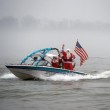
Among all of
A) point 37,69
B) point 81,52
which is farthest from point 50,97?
point 81,52

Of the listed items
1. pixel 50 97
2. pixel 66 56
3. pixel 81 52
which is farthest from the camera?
pixel 81 52

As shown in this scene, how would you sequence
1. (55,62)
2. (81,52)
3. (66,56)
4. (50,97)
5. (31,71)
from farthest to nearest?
(81,52)
(66,56)
(55,62)
(31,71)
(50,97)

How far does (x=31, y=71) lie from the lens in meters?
27.8

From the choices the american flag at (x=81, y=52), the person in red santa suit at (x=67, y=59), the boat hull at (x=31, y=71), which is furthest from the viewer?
the american flag at (x=81, y=52)

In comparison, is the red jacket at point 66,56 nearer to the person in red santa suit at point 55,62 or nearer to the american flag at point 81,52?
the person in red santa suit at point 55,62

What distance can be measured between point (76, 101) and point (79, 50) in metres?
12.8

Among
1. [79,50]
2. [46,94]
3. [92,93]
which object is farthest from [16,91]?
[79,50]

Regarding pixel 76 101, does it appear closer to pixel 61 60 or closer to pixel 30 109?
pixel 30 109

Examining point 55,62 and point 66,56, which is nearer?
point 55,62

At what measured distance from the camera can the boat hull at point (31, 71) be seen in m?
27.5

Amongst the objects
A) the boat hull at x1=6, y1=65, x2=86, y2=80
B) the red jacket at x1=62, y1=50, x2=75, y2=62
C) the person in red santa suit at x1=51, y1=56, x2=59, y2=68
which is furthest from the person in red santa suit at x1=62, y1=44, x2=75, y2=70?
the boat hull at x1=6, y1=65, x2=86, y2=80

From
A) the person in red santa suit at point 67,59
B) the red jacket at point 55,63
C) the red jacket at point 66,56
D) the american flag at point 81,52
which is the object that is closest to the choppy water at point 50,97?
the red jacket at point 55,63

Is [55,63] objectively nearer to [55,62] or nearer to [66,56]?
[55,62]

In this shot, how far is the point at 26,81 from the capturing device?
91.1ft
